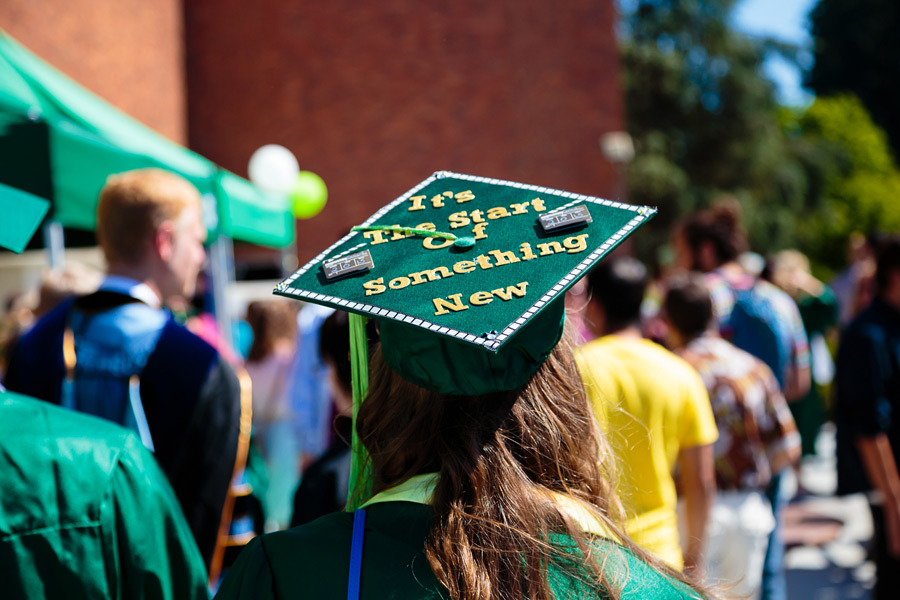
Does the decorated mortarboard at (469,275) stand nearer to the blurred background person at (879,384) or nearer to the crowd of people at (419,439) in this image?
the crowd of people at (419,439)

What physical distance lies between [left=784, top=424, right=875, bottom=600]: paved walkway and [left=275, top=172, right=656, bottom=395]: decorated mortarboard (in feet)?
13.6

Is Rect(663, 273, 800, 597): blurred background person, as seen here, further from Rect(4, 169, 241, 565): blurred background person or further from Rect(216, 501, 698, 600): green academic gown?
Rect(216, 501, 698, 600): green academic gown

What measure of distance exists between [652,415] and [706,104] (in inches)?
1064

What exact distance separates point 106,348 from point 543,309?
4.87 ft

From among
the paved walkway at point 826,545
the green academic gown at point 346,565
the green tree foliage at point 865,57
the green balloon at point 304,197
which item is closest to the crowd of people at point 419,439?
the green academic gown at point 346,565

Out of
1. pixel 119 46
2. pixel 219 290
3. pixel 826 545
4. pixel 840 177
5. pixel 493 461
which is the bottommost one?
pixel 826 545

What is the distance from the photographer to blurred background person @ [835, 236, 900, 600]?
3.48m

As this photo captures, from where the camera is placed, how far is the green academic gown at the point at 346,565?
0.99 meters

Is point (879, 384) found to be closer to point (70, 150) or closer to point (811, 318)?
point (811, 318)

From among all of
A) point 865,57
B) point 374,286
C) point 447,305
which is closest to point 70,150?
point 374,286

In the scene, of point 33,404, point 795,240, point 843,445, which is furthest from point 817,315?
point 795,240

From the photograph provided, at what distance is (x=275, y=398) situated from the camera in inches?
192

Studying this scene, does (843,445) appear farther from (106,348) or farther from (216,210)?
(216,210)

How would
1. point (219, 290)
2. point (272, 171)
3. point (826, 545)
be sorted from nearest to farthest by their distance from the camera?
1. point (826, 545)
2. point (219, 290)
3. point (272, 171)
